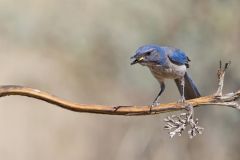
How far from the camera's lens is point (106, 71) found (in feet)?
23.1

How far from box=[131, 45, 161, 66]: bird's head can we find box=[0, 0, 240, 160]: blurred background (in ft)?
9.97

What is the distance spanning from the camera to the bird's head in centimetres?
297

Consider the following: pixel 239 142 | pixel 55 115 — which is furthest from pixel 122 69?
pixel 239 142

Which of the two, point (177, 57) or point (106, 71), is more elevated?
point (106, 71)

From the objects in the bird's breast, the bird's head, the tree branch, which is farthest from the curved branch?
the bird's breast

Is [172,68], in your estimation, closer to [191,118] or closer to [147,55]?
[147,55]

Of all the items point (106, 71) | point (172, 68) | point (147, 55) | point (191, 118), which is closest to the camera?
point (191, 118)

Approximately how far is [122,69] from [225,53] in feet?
3.52

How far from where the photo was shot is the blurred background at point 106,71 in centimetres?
645

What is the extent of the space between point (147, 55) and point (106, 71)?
13.2 ft

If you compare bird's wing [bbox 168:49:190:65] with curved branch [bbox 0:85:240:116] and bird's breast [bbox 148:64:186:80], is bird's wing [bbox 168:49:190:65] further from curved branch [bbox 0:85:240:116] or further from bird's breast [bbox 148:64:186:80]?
curved branch [bbox 0:85:240:116]

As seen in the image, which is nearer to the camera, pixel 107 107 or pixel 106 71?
pixel 107 107

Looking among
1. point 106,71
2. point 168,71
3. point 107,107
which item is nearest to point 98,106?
point 107,107

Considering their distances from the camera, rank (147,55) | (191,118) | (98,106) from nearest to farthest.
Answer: (98,106) < (191,118) < (147,55)
